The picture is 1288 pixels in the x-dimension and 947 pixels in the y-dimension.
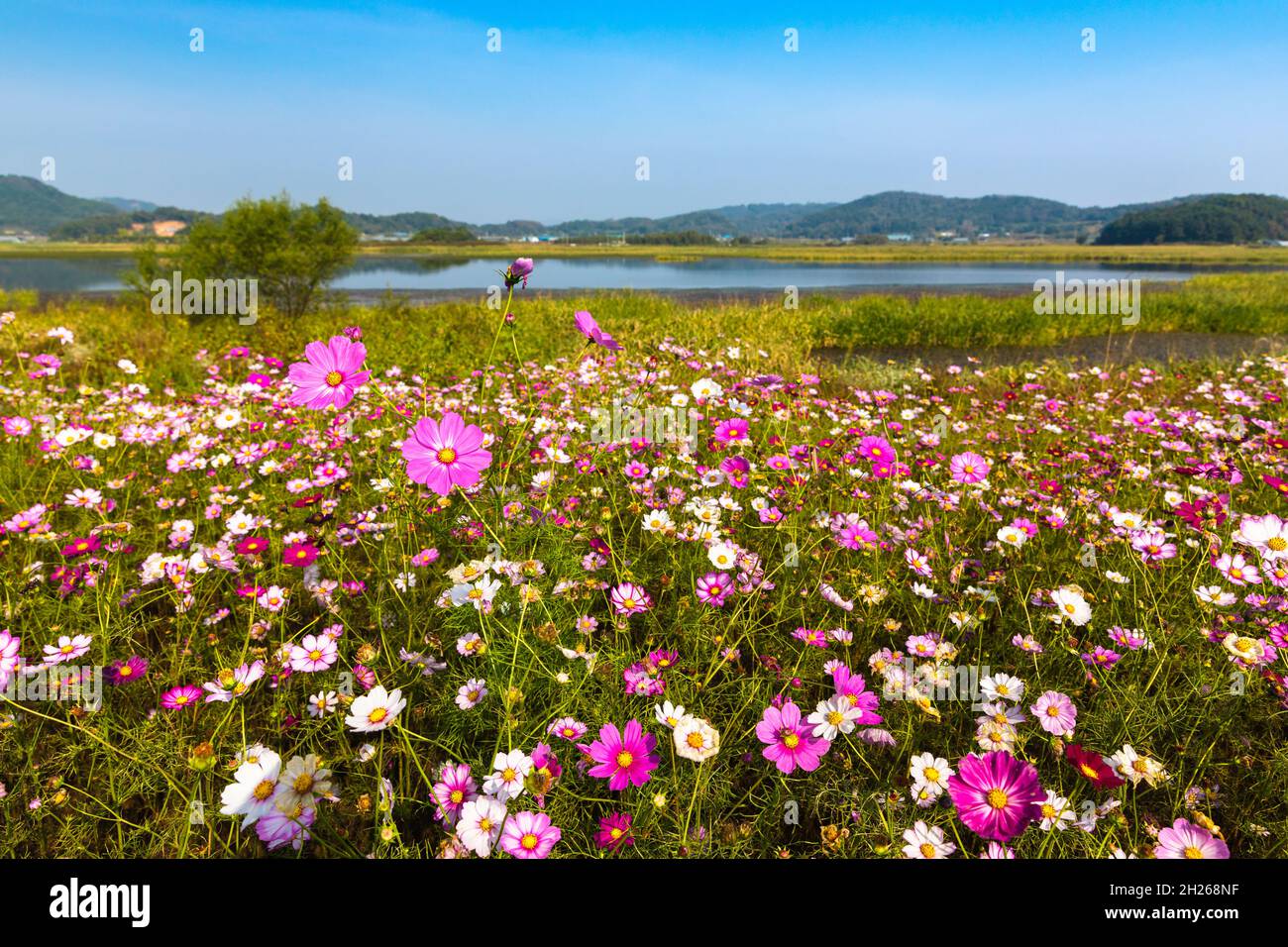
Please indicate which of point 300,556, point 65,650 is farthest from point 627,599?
point 65,650

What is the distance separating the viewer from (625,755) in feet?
3.11

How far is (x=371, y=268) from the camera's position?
38.0 m

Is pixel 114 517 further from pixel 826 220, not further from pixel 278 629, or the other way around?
pixel 826 220

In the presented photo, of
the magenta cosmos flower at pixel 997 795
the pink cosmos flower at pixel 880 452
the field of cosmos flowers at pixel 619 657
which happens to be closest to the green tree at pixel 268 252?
the field of cosmos flowers at pixel 619 657

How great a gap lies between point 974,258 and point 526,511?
6483 centimetres

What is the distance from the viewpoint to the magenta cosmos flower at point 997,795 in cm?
79

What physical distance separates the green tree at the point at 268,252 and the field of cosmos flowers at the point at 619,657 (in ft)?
25.8

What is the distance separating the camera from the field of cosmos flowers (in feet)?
3.20

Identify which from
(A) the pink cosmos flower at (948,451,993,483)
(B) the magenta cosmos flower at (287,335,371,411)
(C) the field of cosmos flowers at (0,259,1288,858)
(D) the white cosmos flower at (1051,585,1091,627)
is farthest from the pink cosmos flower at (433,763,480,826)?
(A) the pink cosmos flower at (948,451,993,483)

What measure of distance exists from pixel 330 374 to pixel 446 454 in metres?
0.24

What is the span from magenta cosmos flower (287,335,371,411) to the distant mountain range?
80975 millimetres

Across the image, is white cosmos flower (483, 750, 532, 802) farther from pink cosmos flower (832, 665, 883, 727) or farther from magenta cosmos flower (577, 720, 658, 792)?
pink cosmos flower (832, 665, 883, 727)
